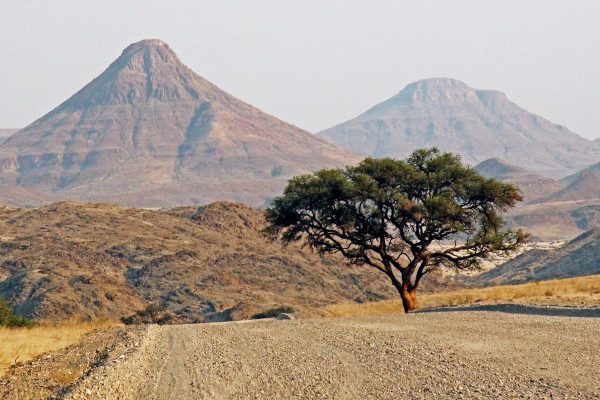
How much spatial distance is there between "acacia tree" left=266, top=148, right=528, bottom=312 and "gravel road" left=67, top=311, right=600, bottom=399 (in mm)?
13845

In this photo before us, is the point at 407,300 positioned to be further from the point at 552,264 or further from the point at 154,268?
the point at 552,264

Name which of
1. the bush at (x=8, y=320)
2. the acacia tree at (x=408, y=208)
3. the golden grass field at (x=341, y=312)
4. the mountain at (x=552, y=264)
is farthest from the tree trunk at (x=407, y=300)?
the mountain at (x=552, y=264)

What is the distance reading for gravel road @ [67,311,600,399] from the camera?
48.2ft

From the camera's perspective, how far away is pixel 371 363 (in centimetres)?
1775

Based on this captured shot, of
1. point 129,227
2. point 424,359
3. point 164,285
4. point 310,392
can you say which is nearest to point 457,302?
point 424,359

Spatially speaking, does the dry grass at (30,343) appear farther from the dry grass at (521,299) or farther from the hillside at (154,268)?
the hillside at (154,268)

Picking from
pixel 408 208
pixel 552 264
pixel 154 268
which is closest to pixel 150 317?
pixel 154 268

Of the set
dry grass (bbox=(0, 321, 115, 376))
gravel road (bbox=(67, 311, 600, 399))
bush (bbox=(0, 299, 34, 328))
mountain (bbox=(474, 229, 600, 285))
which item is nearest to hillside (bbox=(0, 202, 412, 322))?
bush (bbox=(0, 299, 34, 328))

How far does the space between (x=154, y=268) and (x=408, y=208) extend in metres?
44.8

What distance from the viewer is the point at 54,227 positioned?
3642 inches

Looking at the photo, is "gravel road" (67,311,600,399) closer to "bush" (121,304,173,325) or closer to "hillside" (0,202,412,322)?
"bush" (121,304,173,325)

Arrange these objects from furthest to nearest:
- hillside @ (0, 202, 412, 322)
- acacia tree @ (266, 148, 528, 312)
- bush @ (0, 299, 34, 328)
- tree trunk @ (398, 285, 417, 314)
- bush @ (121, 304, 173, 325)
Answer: hillside @ (0, 202, 412, 322) < bush @ (121, 304, 173, 325) < acacia tree @ (266, 148, 528, 312) < tree trunk @ (398, 285, 417, 314) < bush @ (0, 299, 34, 328)

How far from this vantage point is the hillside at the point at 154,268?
64.6 m

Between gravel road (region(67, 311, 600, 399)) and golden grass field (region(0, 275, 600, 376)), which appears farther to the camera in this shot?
golden grass field (region(0, 275, 600, 376))
